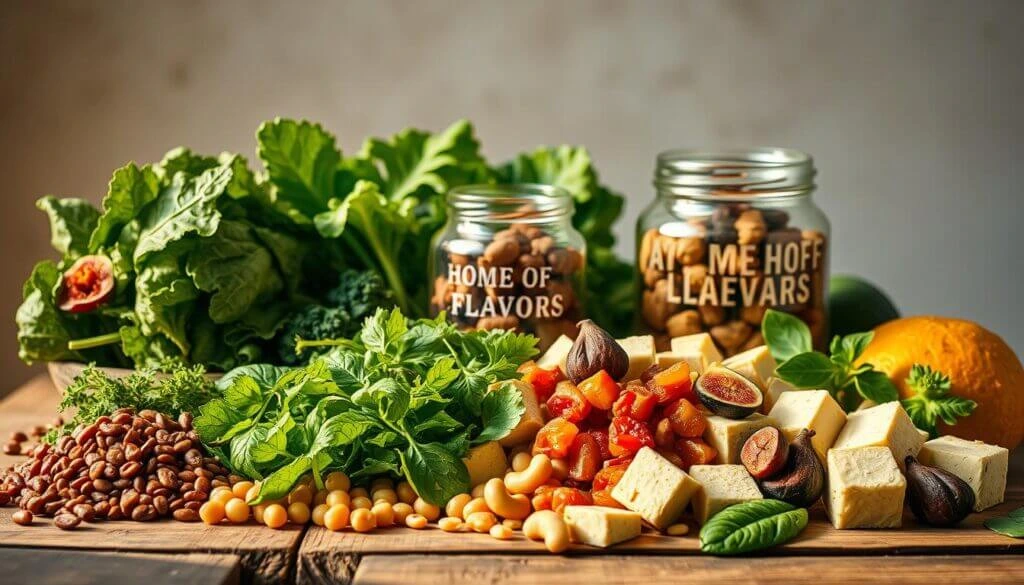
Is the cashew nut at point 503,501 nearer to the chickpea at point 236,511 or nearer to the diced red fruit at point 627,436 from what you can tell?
the diced red fruit at point 627,436

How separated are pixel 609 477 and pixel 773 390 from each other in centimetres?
32

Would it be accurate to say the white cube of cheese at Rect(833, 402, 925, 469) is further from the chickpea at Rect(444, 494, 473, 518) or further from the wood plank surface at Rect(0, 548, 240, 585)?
the wood plank surface at Rect(0, 548, 240, 585)

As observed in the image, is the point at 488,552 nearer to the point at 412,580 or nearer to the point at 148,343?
the point at 412,580

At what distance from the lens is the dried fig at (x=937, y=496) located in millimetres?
1380

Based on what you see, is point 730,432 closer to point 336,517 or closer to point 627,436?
point 627,436

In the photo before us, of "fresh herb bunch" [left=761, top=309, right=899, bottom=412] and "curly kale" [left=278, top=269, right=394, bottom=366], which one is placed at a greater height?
"curly kale" [left=278, top=269, right=394, bottom=366]

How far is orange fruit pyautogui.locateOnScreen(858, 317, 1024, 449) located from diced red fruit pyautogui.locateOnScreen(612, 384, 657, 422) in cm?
49

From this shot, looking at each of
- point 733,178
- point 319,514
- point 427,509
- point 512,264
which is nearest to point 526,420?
point 427,509

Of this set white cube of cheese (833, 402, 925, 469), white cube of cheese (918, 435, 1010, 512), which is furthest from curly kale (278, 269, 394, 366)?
white cube of cheese (918, 435, 1010, 512)

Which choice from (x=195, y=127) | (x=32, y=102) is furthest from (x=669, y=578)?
(x=32, y=102)

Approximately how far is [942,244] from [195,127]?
193cm

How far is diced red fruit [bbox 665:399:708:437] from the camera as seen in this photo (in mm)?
1440

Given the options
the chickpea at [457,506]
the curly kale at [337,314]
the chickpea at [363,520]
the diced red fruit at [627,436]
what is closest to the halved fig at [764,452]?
the diced red fruit at [627,436]

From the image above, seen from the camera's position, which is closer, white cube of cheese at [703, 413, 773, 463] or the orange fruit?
white cube of cheese at [703, 413, 773, 463]
